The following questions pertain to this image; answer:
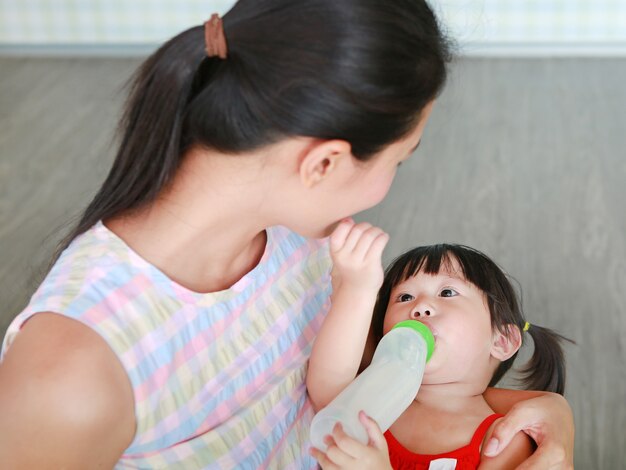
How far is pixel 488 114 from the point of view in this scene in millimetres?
3246

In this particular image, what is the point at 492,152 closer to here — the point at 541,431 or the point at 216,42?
the point at 541,431

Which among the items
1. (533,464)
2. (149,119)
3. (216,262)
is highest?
(149,119)

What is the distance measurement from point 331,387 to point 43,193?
169 centimetres

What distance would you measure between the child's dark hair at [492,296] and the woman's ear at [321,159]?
47cm

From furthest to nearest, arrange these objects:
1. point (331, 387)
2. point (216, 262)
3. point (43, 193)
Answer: point (43, 193) < point (331, 387) < point (216, 262)

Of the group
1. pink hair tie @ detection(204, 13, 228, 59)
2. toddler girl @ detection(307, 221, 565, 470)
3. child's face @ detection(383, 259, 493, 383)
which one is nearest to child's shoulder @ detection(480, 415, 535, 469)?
toddler girl @ detection(307, 221, 565, 470)

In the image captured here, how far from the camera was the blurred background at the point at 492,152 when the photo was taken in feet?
7.54

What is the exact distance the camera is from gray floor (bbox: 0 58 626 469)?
7.36 feet

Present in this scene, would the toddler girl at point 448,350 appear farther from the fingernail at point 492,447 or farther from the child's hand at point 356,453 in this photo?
the child's hand at point 356,453

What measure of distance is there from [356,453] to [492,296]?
47cm

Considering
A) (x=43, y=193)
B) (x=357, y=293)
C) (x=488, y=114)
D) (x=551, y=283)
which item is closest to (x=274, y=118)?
(x=357, y=293)

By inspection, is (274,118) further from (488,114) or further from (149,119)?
(488,114)

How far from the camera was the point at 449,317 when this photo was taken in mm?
1481

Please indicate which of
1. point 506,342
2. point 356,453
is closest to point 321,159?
point 356,453
